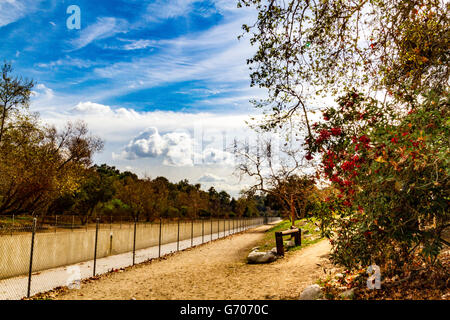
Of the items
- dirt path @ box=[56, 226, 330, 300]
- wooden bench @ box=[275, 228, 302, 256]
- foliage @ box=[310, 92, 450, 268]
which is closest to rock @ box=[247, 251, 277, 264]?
dirt path @ box=[56, 226, 330, 300]

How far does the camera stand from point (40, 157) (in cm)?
2961

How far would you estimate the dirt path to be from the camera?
8.15 meters

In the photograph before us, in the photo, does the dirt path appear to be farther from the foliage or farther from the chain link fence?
the foliage

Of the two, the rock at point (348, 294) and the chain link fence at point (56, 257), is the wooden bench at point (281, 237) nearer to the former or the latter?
the chain link fence at point (56, 257)

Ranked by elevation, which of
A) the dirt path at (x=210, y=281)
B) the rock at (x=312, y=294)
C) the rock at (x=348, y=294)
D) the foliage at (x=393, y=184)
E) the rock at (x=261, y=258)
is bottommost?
the dirt path at (x=210, y=281)

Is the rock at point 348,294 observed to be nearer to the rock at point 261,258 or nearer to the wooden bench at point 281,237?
→ the rock at point 261,258

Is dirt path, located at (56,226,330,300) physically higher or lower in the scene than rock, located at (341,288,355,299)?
lower

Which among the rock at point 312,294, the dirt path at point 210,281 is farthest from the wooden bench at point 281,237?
the rock at point 312,294

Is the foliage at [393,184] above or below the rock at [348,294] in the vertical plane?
above

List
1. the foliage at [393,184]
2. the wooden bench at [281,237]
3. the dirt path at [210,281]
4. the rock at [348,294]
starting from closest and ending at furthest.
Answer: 1. the foliage at [393,184]
2. the rock at [348,294]
3. the dirt path at [210,281]
4. the wooden bench at [281,237]

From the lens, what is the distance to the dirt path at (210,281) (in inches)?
321

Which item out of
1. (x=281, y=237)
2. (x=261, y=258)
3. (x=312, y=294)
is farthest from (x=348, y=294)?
(x=281, y=237)

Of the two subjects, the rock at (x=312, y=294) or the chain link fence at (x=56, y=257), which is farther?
the chain link fence at (x=56, y=257)

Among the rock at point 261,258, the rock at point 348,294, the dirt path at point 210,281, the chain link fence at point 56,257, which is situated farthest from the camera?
the rock at point 261,258
